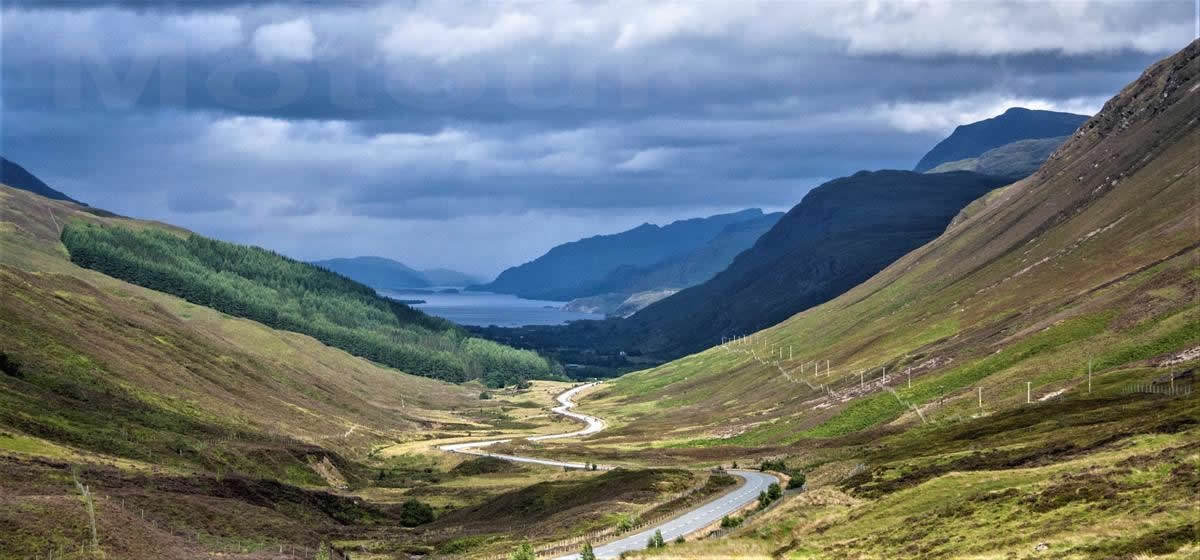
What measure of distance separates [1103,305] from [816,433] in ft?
160

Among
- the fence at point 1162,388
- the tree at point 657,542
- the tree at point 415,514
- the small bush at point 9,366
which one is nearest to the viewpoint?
the tree at point 657,542

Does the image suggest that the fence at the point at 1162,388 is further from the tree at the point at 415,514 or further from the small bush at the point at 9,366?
the small bush at the point at 9,366

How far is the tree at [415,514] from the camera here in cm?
15062

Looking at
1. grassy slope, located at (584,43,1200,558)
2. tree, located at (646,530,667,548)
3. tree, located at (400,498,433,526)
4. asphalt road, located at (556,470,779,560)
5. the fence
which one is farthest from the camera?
tree, located at (400,498,433,526)

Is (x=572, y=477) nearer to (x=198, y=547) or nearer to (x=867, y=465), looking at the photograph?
(x=867, y=465)

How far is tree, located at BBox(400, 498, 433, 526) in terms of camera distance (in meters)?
151

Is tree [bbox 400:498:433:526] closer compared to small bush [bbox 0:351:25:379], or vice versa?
tree [bbox 400:498:433:526]

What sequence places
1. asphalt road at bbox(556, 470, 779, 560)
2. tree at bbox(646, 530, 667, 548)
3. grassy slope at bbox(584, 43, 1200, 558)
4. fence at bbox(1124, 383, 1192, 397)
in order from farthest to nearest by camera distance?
1. fence at bbox(1124, 383, 1192, 397)
2. asphalt road at bbox(556, 470, 779, 560)
3. tree at bbox(646, 530, 667, 548)
4. grassy slope at bbox(584, 43, 1200, 558)

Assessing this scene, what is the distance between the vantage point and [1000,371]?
584 ft

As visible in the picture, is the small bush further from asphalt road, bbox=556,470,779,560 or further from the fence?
the fence

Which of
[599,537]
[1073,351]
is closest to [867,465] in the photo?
[599,537]

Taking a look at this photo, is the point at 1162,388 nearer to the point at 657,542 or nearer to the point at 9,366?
the point at 657,542

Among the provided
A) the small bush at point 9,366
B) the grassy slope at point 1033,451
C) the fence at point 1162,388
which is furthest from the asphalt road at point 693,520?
the small bush at point 9,366

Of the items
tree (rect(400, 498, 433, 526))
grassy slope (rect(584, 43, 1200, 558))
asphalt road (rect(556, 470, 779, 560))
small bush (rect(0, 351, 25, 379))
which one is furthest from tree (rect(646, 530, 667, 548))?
small bush (rect(0, 351, 25, 379))
